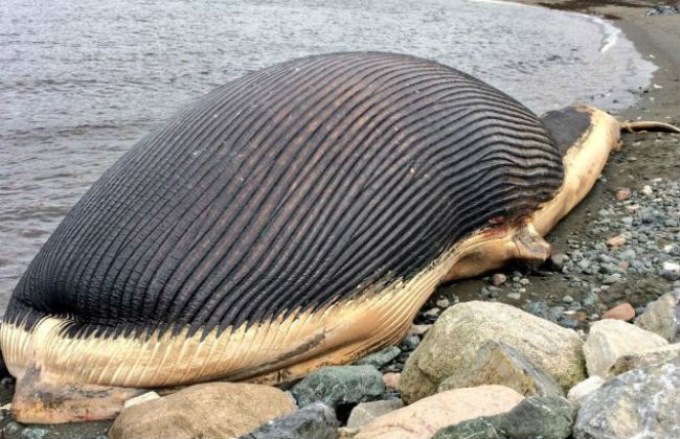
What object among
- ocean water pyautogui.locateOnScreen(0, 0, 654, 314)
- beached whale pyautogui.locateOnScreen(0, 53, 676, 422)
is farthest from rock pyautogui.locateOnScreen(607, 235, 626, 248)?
ocean water pyautogui.locateOnScreen(0, 0, 654, 314)

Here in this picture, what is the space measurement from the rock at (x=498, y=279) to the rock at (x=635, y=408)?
303cm

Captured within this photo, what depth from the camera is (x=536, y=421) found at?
9.38 feet

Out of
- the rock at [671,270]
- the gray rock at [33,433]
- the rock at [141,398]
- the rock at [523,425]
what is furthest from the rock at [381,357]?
the rock at [671,270]

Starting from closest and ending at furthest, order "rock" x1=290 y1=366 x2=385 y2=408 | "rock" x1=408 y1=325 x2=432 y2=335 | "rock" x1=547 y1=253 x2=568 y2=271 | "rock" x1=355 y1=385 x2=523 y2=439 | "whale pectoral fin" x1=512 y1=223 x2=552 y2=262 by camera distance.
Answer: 1. "rock" x1=355 y1=385 x2=523 y2=439
2. "rock" x1=290 y1=366 x2=385 y2=408
3. "rock" x1=408 y1=325 x2=432 y2=335
4. "whale pectoral fin" x1=512 y1=223 x2=552 y2=262
5. "rock" x1=547 y1=253 x2=568 y2=271

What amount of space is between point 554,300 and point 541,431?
9.99 feet

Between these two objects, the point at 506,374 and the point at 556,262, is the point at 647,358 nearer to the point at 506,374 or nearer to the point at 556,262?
the point at 506,374

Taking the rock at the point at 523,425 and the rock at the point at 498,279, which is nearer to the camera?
the rock at the point at 523,425

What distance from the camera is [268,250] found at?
4.68 m

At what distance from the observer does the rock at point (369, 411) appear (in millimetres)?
4004

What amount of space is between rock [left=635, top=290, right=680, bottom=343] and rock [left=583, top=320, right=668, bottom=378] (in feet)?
0.59

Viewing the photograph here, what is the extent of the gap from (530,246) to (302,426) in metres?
3.48

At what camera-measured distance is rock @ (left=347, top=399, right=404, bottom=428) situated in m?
4.00

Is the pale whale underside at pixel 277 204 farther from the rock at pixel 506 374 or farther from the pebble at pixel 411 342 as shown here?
the rock at pixel 506 374

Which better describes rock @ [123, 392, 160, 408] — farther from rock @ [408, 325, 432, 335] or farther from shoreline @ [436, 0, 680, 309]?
shoreline @ [436, 0, 680, 309]
